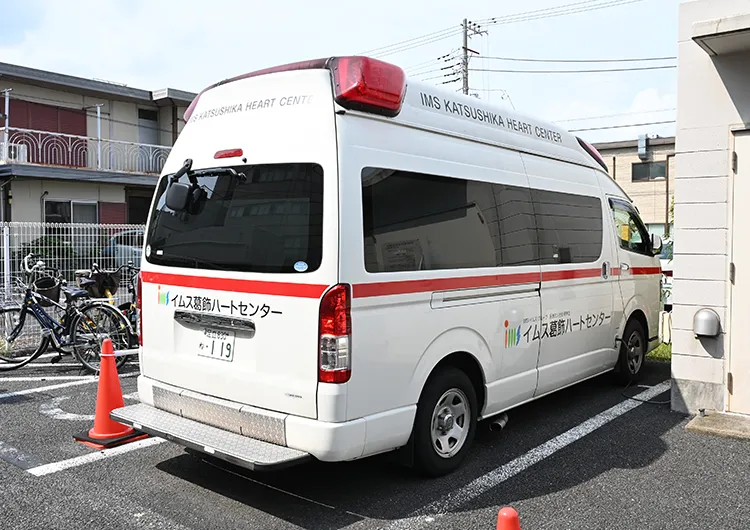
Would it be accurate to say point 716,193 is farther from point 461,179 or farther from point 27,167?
point 27,167

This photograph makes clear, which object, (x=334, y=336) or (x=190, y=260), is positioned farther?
(x=190, y=260)

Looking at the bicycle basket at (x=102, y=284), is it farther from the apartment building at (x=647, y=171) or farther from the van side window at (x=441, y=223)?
the apartment building at (x=647, y=171)

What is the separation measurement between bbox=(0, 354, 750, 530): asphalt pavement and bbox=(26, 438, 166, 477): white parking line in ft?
0.05

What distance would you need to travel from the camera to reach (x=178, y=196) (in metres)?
4.67

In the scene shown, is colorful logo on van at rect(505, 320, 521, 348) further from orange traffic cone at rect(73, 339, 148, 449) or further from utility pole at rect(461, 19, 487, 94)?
utility pole at rect(461, 19, 487, 94)

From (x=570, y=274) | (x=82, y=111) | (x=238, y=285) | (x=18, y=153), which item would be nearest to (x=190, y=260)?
(x=238, y=285)

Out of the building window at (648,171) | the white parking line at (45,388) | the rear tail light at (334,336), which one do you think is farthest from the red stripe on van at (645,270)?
the building window at (648,171)

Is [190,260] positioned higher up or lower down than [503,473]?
higher up

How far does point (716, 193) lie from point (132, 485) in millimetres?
5469

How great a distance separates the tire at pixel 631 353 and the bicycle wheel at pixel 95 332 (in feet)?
18.7

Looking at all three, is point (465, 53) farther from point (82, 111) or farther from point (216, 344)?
point (216, 344)

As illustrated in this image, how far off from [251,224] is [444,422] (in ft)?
6.22

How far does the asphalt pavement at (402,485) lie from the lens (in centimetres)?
409

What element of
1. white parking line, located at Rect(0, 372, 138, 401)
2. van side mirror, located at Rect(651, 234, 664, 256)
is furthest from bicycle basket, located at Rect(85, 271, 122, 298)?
van side mirror, located at Rect(651, 234, 664, 256)
